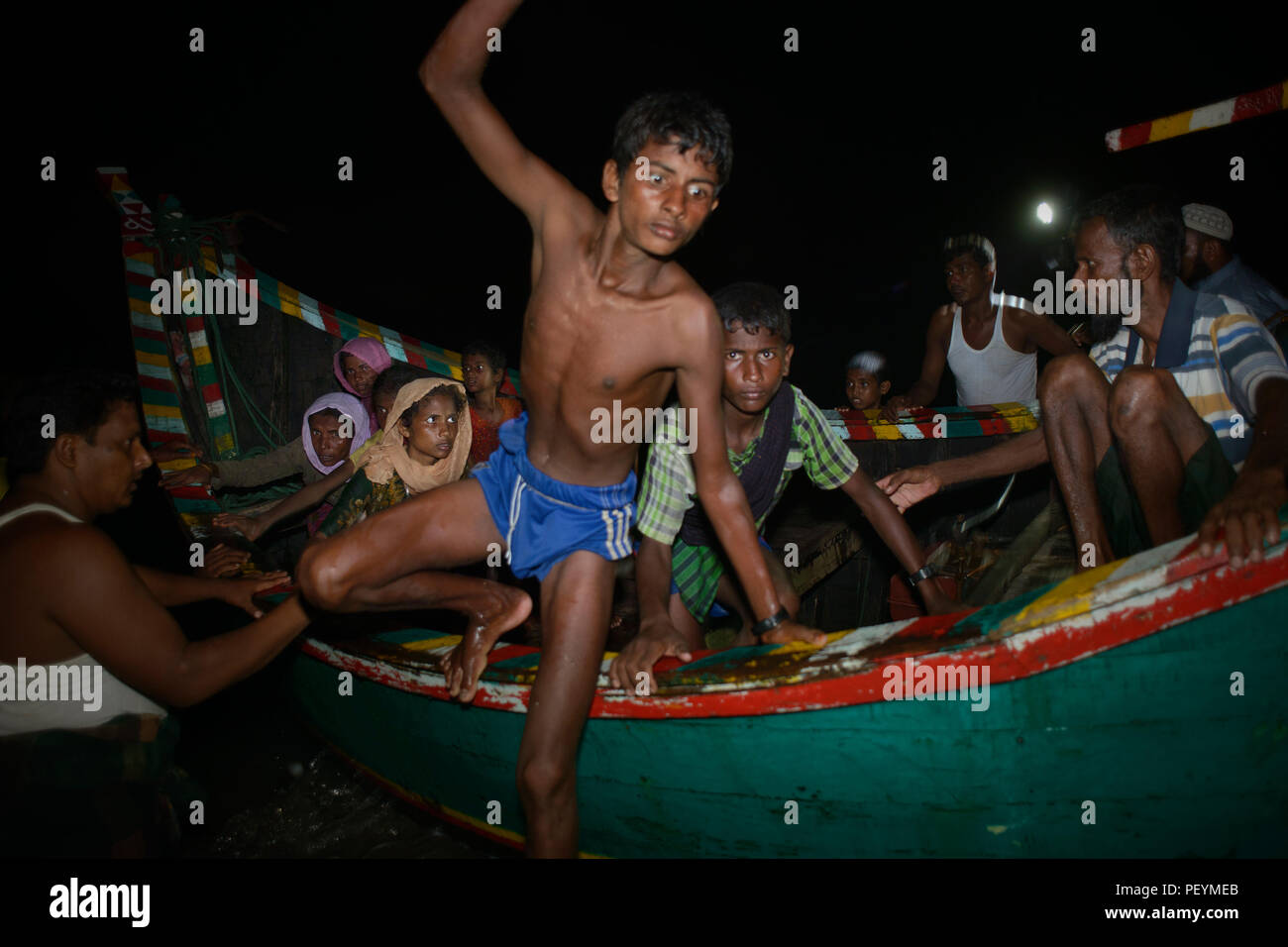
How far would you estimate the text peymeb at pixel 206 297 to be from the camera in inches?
204

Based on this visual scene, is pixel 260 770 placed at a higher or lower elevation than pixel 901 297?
lower

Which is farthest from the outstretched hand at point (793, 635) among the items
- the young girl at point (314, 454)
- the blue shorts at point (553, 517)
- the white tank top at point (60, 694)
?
the young girl at point (314, 454)

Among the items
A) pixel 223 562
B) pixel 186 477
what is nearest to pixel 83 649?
pixel 223 562

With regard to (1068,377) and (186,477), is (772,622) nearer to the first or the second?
(1068,377)

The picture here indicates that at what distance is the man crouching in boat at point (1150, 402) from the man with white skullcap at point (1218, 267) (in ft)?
7.35

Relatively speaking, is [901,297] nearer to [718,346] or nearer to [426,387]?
[426,387]

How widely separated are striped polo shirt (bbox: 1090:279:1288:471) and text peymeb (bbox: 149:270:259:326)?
5644mm

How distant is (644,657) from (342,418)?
3.16 m

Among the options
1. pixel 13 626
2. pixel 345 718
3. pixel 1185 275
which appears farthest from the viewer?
pixel 1185 275

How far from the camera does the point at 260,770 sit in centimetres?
389

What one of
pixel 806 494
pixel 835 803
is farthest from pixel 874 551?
pixel 835 803

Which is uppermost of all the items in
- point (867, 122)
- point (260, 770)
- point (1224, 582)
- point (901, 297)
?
point (867, 122)

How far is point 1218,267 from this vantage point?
14.8ft

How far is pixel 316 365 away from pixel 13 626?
3.74 meters
